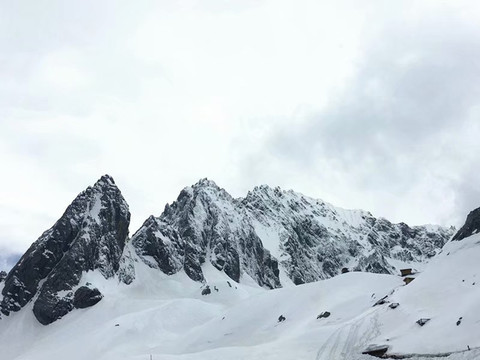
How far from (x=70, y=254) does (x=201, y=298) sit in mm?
37701

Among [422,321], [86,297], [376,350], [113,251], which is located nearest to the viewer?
[376,350]

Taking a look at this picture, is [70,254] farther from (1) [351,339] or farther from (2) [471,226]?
(2) [471,226]

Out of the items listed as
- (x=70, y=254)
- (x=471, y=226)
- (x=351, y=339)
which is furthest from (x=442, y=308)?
(x=70, y=254)

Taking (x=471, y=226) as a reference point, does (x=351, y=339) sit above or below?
below

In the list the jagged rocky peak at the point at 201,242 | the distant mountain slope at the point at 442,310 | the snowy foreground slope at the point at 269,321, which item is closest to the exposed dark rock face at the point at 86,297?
the snowy foreground slope at the point at 269,321

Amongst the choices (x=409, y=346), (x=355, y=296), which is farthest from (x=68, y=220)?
(x=409, y=346)

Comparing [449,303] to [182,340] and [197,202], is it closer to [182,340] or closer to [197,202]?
[182,340]

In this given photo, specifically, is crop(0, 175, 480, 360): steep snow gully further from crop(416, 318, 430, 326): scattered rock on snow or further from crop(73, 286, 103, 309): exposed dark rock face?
crop(416, 318, 430, 326): scattered rock on snow

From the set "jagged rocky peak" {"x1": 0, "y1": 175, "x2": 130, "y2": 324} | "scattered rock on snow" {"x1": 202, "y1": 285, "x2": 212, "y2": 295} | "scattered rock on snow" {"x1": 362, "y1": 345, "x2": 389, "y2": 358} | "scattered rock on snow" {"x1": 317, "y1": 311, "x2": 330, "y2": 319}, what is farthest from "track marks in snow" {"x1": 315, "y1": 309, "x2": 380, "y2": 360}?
"jagged rocky peak" {"x1": 0, "y1": 175, "x2": 130, "y2": 324}

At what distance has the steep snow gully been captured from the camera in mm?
51156

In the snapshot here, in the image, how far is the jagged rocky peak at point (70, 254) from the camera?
12379 centimetres

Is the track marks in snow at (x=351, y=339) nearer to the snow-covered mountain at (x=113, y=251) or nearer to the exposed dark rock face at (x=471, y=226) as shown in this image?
the exposed dark rock face at (x=471, y=226)

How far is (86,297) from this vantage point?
12094 centimetres

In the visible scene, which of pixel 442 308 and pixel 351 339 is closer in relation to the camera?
pixel 442 308
